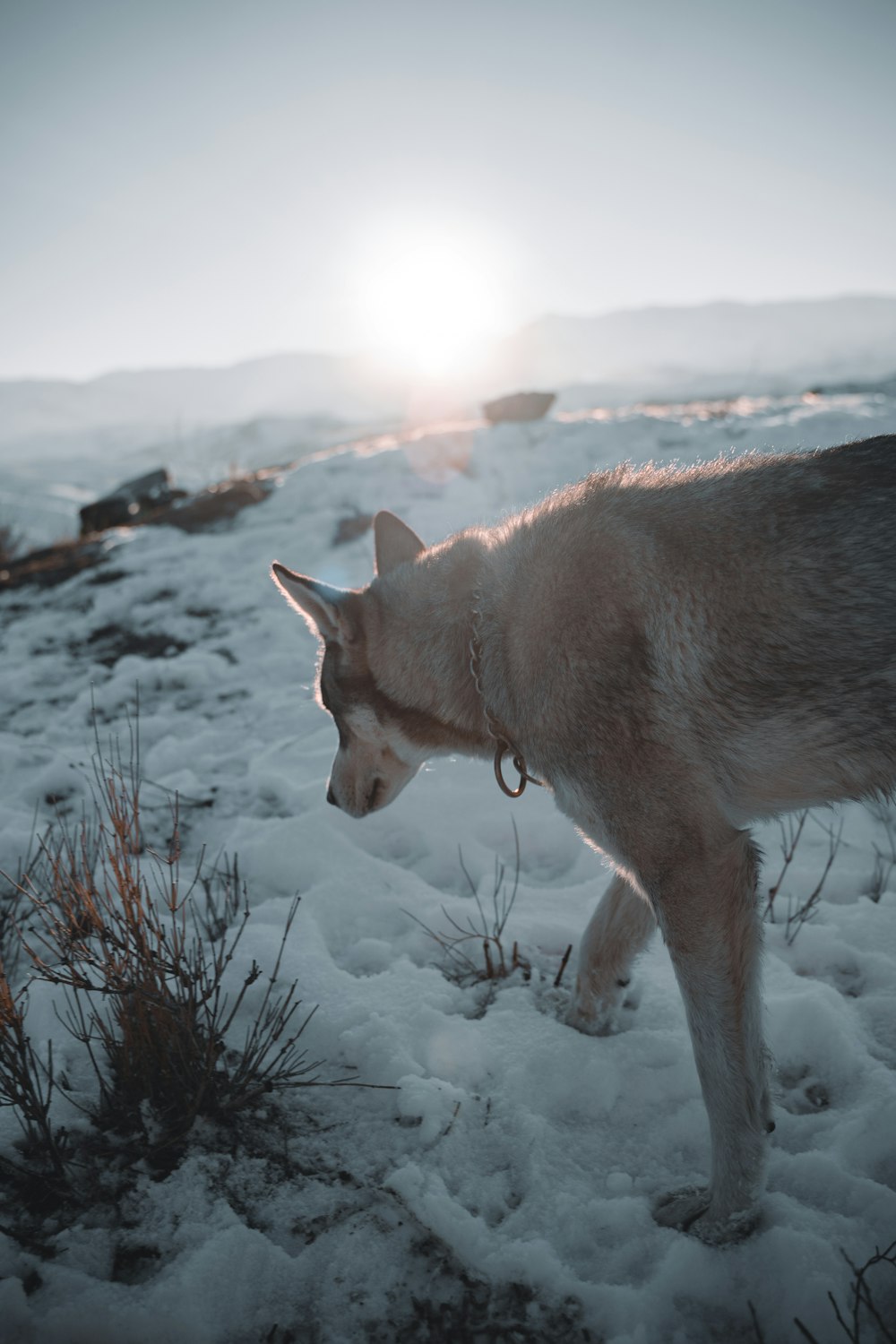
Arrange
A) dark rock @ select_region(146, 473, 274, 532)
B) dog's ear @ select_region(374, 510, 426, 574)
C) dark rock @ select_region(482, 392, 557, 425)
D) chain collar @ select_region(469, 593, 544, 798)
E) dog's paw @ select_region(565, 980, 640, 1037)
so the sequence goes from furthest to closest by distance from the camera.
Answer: dark rock @ select_region(482, 392, 557, 425), dark rock @ select_region(146, 473, 274, 532), dog's ear @ select_region(374, 510, 426, 574), dog's paw @ select_region(565, 980, 640, 1037), chain collar @ select_region(469, 593, 544, 798)

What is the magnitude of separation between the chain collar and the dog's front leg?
629 mm

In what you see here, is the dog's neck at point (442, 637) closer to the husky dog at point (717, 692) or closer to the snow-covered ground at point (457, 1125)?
the husky dog at point (717, 692)

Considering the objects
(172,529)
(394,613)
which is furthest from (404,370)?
(394,613)

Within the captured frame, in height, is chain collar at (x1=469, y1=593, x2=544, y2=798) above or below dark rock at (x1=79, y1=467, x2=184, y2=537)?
below

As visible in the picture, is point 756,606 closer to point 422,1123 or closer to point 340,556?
point 422,1123

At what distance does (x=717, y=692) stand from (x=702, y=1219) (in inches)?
61.1

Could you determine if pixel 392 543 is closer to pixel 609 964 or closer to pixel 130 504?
pixel 609 964

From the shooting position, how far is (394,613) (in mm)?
2926

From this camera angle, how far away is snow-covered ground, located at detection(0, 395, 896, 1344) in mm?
1854

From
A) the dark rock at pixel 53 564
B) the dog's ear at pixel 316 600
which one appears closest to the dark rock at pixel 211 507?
the dark rock at pixel 53 564

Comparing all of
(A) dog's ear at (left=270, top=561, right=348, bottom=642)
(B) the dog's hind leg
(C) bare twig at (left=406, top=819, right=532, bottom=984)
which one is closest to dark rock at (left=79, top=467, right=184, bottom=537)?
(A) dog's ear at (left=270, top=561, right=348, bottom=642)

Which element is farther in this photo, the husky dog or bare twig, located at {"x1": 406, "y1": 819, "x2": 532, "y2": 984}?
bare twig, located at {"x1": 406, "y1": 819, "x2": 532, "y2": 984}

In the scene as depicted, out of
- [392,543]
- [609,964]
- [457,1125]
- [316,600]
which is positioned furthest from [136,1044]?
[392,543]

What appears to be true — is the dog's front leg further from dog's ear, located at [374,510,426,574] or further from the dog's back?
dog's ear, located at [374,510,426,574]
